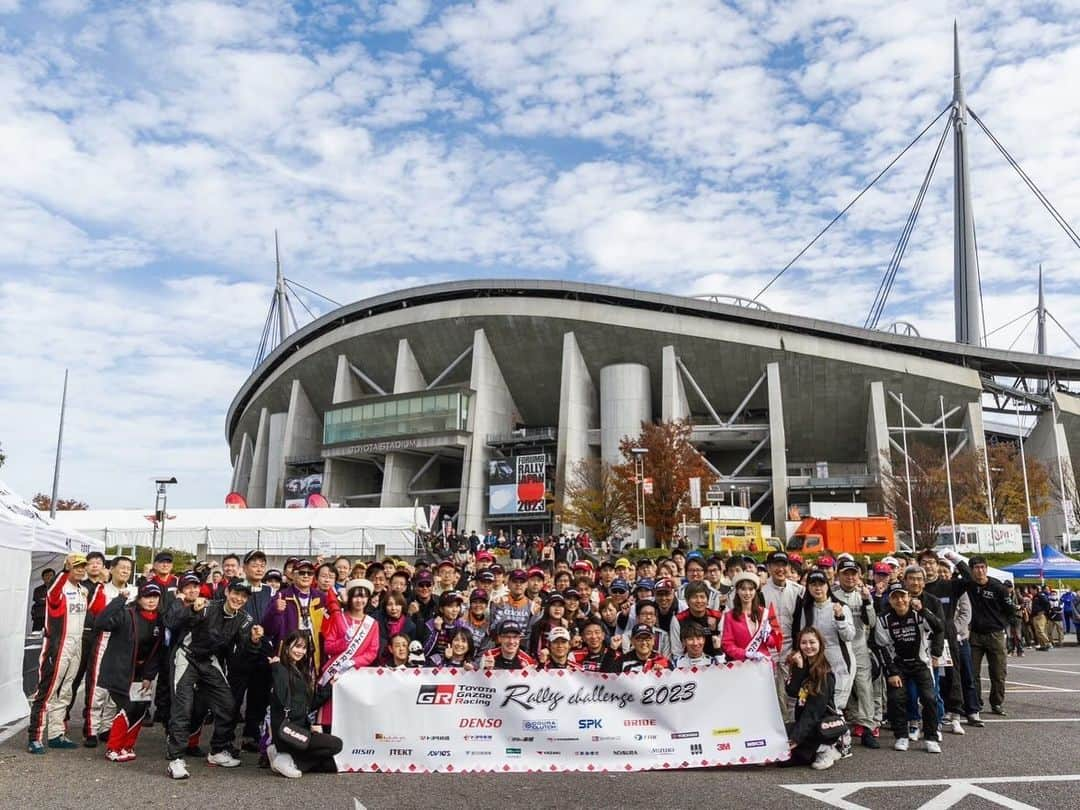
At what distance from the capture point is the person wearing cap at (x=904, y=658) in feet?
27.1

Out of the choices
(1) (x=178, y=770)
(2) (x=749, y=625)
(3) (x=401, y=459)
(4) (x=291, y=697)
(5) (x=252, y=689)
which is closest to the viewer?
(1) (x=178, y=770)

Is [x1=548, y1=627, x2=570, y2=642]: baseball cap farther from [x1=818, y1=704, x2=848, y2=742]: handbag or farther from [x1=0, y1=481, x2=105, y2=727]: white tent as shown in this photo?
[x1=0, y1=481, x2=105, y2=727]: white tent

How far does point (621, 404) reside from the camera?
51969 mm

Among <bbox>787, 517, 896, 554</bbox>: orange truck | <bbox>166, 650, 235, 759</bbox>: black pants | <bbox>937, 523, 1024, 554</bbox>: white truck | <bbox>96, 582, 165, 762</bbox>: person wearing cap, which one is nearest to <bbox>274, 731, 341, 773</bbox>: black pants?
<bbox>166, 650, 235, 759</bbox>: black pants

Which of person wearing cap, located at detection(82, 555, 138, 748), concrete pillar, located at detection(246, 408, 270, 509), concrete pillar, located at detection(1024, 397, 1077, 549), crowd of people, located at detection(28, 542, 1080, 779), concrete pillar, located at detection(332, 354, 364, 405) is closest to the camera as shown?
crowd of people, located at detection(28, 542, 1080, 779)

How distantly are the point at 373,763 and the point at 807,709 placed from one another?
4058mm

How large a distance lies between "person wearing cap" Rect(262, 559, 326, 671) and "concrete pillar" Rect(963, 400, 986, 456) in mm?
48857

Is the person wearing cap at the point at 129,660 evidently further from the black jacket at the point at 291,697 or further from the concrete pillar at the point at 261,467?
the concrete pillar at the point at 261,467

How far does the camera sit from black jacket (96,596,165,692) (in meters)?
8.10

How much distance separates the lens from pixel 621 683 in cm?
759

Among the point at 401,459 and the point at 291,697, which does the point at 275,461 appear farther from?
the point at 291,697

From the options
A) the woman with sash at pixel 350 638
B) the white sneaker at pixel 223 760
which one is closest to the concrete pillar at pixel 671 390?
the woman with sash at pixel 350 638

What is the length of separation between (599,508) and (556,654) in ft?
130

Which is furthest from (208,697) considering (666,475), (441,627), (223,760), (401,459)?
(401,459)
